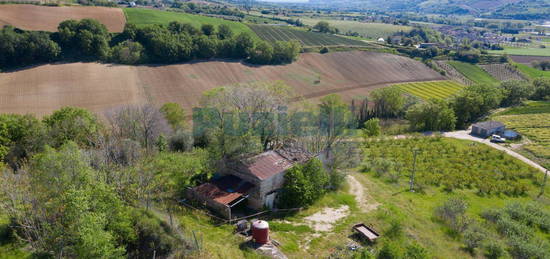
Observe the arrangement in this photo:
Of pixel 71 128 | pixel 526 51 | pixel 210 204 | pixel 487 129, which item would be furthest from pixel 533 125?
pixel 526 51

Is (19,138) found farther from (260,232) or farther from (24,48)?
(24,48)

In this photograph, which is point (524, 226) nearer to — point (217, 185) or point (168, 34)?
point (217, 185)

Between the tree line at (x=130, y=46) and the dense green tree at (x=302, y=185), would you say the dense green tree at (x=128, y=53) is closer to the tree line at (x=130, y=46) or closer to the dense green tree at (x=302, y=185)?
the tree line at (x=130, y=46)

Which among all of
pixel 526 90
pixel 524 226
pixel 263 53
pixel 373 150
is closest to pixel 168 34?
pixel 263 53

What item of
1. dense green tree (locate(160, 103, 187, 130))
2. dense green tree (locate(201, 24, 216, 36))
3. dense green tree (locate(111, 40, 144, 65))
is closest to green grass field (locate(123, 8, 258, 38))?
dense green tree (locate(201, 24, 216, 36))

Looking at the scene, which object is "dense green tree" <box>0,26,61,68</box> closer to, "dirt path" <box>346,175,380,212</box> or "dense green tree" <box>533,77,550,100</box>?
"dirt path" <box>346,175,380,212</box>

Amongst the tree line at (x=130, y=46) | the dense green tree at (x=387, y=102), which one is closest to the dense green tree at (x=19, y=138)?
the tree line at (x=130, y=46)
